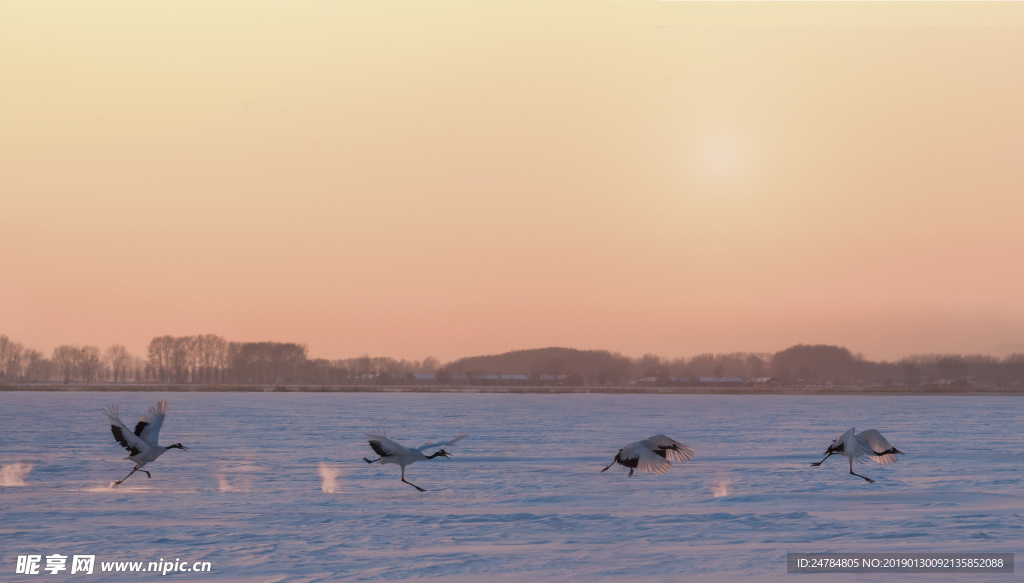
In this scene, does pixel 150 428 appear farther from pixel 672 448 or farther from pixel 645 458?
pixel 672 448

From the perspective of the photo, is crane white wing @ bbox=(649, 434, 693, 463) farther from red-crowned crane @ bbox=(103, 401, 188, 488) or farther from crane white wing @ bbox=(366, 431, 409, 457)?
red-crowned crane @ bbox=(103, 401, 188, 488)

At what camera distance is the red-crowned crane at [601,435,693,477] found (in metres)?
23.0

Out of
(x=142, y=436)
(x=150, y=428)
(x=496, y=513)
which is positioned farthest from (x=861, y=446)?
(x=142, y=436)

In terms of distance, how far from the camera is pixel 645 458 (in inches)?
916

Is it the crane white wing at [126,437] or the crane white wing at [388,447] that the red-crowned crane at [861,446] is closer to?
the crane white wing at [388,447]

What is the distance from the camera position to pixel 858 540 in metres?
15.2

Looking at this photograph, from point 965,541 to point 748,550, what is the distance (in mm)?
3850

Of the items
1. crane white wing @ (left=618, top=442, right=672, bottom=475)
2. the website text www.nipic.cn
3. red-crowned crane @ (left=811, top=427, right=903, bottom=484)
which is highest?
red-crowned crane @ (left=811, top=427, right=903, bottom=484)

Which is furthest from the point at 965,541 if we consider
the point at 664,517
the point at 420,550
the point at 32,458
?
the point at 32,458

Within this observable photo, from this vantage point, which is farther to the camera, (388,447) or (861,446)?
(861,446)

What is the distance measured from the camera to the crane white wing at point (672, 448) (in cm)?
2282

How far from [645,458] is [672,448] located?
972 mm

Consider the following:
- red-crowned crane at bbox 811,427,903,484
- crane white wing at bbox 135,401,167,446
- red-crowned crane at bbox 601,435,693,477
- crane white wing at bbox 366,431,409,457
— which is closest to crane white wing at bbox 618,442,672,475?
red-crowned crane at bbox 601,435,693,477

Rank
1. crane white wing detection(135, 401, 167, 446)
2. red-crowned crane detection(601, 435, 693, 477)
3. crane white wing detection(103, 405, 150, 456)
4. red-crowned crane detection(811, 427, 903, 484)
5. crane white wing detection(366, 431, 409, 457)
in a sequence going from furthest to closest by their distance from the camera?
red-crowned crane detection(601, 435, 693, 477) → red-crowned crane detection(811, 427, 903, 484) → crane white wing detection(135, 401, 167, 446) → crane white wing detection(103, 405, 150, 456) → crane white wing detection(366, 431, 409, 457)
